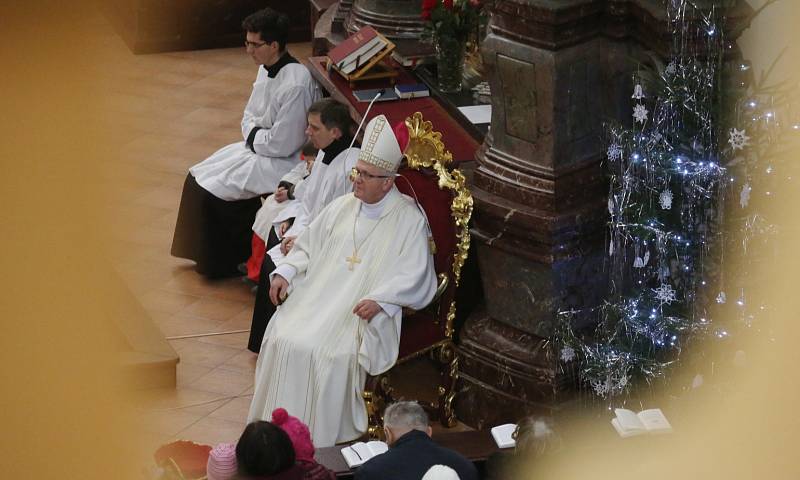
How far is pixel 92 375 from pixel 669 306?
316 cm

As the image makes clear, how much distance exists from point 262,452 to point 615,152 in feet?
6.59

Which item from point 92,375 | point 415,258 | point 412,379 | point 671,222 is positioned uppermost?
point 92,375

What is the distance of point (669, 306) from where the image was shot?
4.74m

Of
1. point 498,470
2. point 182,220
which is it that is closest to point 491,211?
point 498,470

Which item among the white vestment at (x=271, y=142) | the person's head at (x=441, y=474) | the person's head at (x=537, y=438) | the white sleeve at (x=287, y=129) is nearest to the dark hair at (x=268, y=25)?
the white vestment at (x=271, y=142)

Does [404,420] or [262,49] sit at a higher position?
[262,49]

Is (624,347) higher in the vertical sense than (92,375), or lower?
lower

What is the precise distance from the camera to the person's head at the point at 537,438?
144 inches

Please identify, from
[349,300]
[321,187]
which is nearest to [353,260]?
[349,300]

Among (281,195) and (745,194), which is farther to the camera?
(281,195)

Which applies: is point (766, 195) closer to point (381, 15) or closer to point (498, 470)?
point (498, 470)

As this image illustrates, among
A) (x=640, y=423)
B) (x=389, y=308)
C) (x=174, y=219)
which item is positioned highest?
(x=389, y=308)

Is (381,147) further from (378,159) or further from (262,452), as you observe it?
(262,452)

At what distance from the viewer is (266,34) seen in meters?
6.80
